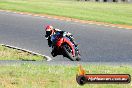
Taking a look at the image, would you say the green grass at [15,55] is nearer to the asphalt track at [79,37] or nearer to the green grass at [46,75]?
the asphalt track at [79,37]

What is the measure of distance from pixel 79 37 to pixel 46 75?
10.9m

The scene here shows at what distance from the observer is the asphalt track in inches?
715

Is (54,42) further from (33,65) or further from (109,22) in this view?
(109,22)

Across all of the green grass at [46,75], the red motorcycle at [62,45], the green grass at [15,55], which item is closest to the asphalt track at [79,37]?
the green grass at [15,55]

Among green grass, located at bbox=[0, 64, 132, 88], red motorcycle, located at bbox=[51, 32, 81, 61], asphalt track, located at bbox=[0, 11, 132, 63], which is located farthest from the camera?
asphalt track, located at bbox=[0, 11, 132, 63]

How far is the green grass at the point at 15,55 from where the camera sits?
16.2 meters

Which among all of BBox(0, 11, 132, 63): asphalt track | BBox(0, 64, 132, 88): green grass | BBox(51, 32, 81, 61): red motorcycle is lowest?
BBox(0, 11, 132, 63): asphalt track

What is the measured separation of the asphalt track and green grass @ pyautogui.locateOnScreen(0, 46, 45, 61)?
32.1 inches

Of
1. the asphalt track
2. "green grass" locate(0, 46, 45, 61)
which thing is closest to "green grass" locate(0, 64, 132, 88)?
the asphalt track

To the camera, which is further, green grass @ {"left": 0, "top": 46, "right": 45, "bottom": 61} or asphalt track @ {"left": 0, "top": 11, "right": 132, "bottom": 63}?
asphalt track @ {"left": 0, "top": 11, "right": 132, "bottom": 63}

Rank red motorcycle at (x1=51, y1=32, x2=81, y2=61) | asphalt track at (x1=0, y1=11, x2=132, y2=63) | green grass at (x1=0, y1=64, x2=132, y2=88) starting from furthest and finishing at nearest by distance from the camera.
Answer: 1. asphalt track at (x1=0, y1=11, x2=132, y2=63)
2. red motorcycle at (x1=51, y1=32, x2=81, y2=61)
3. green grass at (x1=0, y1=64, x2=132, y2=88)

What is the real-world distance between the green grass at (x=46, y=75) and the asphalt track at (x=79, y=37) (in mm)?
2930

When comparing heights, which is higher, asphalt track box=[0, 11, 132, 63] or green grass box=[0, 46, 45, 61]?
green grass box=[0, 46, 45, 61]

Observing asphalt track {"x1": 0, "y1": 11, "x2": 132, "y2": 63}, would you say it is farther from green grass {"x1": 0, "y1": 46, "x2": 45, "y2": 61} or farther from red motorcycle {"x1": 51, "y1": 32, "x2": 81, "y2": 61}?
red motorcycle {"x1": 51, "y1": 32, "x2": 81, "y2": 61}
